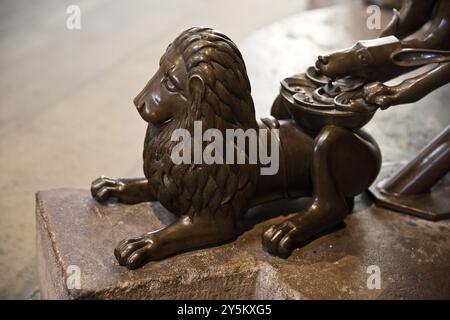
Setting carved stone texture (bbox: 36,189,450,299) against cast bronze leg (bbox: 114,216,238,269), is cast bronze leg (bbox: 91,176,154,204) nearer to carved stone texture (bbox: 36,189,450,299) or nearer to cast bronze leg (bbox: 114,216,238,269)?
carved stone texture (bbox: 36,189,450,299)

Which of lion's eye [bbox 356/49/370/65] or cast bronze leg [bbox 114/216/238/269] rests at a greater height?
lion's eye [bbox 356/49/370/65]

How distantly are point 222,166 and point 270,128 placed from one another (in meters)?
0.22

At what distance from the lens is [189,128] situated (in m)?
1.58

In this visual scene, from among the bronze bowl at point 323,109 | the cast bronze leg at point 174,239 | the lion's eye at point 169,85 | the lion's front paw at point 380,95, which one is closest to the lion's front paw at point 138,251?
the cast bronze leg at point 174,239

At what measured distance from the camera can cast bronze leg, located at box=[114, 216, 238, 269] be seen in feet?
5.34

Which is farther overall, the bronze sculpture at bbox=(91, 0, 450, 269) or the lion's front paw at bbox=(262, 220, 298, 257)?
the lion's front paw at bbox=(262, 220, 298, 257)

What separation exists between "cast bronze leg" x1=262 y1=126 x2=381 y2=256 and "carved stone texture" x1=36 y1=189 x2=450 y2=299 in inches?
2.1

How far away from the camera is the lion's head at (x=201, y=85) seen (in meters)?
1.54

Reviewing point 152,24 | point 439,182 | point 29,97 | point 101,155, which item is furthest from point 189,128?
point 152,24

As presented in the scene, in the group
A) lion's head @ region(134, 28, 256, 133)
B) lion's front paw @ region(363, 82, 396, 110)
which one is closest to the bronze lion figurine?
lion's head @ region(134, 28, 256, 133)

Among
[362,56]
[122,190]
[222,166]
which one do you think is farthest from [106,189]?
[362,56]

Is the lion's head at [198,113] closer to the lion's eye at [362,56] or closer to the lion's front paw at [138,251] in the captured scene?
the lion's front paw at [138,251]

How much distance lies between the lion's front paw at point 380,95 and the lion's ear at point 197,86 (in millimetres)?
435

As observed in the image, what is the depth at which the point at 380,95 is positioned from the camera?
5.52 feet
